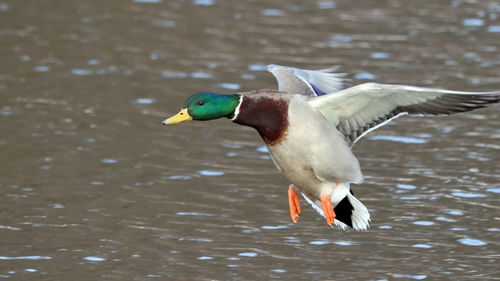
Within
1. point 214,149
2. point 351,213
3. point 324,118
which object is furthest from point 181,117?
point 214,149

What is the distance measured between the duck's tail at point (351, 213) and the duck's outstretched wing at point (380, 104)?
450mm

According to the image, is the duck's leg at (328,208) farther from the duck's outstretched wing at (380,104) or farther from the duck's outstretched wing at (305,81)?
the duck's outstretched wing at (305,81)

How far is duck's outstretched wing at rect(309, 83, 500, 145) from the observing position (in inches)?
272

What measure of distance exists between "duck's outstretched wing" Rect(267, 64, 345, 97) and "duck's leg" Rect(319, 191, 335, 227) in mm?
1056

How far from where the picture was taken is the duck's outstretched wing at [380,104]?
692 centimetres

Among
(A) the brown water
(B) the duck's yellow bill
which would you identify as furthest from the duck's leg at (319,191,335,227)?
(B) the duck's yellow bill

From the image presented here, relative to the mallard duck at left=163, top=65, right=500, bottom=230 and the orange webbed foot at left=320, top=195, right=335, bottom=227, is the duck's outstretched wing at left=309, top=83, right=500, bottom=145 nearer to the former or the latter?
the mallard duck at left=163, top=65, right=500, bottom=230

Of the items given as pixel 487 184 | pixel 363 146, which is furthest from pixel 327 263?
pixel 363 146

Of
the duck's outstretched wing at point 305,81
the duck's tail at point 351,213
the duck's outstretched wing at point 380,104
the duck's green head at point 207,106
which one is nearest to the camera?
the duck's outstretched wing at point 380,104

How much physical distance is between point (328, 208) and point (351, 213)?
0.31 metres

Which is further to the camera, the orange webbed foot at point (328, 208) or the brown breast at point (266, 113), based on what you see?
the orange webbed foot at point (328, 208)

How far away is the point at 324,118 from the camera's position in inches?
290

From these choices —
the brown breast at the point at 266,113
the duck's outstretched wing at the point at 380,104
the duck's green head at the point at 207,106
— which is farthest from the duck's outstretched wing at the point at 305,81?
the duck's green head at the point at 207,106

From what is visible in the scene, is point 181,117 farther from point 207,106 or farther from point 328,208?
point 328,208
